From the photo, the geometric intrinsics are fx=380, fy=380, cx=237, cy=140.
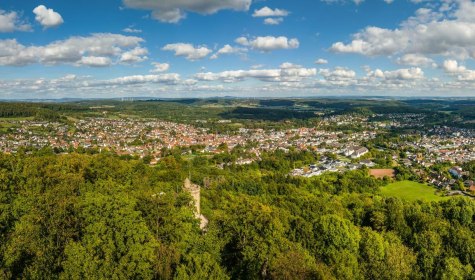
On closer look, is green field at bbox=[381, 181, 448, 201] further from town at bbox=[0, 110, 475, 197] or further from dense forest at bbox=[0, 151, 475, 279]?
dense forest at bbox=[0, 151, 475, 279]

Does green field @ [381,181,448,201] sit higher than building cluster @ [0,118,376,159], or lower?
lower

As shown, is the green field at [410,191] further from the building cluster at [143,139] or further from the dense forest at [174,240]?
the building cluster at [143,139]

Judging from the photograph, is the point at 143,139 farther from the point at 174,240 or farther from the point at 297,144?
the point at 174,240

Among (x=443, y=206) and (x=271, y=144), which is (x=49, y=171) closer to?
(x=443, y=206)

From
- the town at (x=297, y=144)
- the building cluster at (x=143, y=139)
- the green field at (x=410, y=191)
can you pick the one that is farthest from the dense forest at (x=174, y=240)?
the building cluster at (x=143, y=139)

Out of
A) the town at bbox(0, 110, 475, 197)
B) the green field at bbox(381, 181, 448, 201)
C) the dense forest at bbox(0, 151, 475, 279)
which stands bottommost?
→ the green field at bbox(381, 181, 448, 201)

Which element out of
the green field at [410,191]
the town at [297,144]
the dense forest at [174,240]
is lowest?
the green field at [410,191]

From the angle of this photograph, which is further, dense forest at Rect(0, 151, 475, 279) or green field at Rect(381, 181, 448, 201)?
green field at Rect(381, 181, 448, 201)

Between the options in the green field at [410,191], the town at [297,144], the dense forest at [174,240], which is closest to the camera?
the dense forest at [174,240]

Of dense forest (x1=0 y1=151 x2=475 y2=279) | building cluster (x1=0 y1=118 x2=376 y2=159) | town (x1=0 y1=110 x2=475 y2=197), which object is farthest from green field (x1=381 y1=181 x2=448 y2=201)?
building cluster (x1=0 y1=118 x2=376 y2=159)

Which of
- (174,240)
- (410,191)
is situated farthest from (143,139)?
(174,240)
